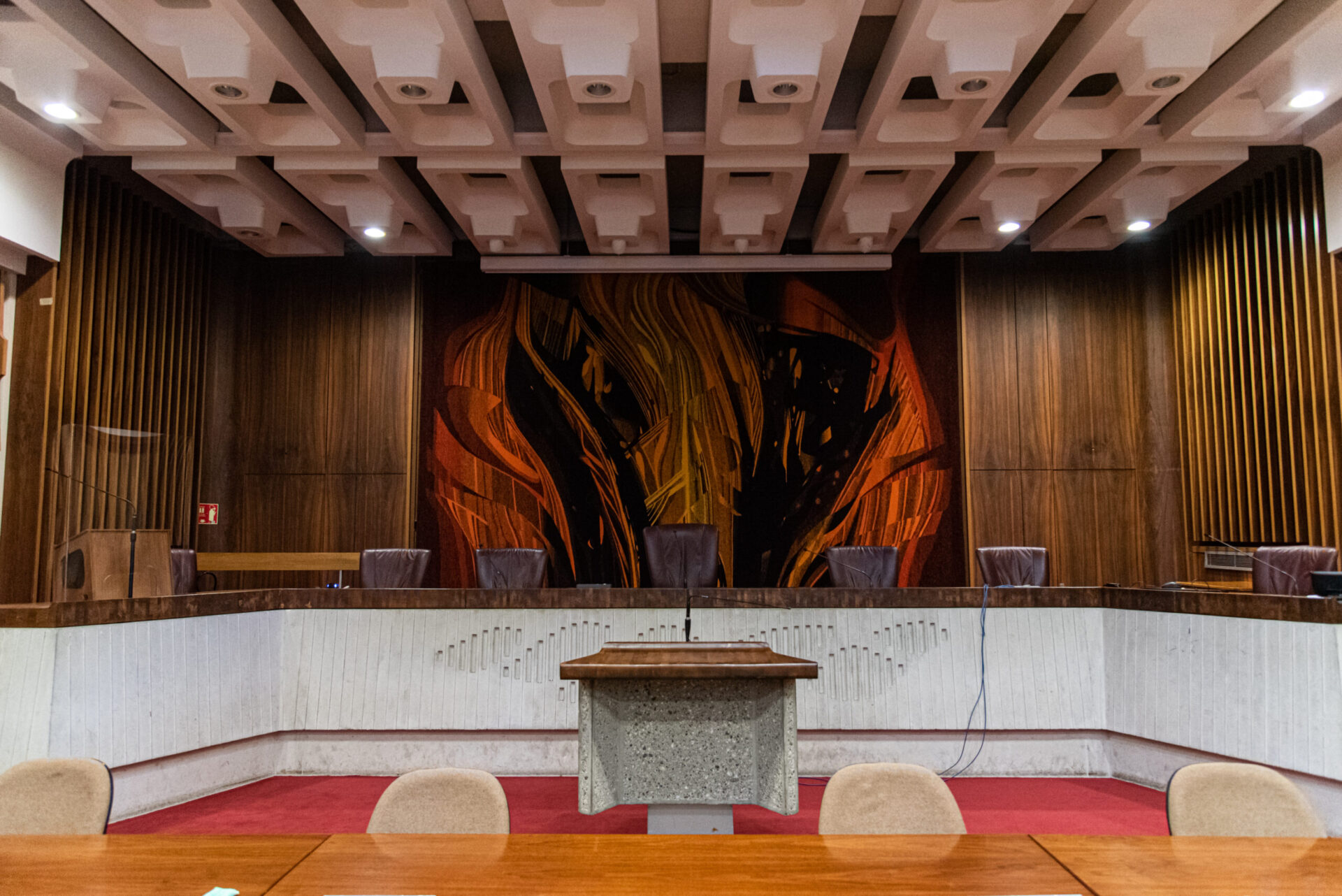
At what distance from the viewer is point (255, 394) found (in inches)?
310

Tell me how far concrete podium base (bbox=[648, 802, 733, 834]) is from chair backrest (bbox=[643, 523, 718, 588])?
254 centimetres

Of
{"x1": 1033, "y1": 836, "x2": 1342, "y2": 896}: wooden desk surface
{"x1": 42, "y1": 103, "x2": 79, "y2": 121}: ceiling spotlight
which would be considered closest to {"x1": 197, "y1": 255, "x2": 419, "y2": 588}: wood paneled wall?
{"x1": 42, "y1": 103, "x2": 79, "y2": 121}: ceiling spotlight

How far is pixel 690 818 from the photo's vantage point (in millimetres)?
2838

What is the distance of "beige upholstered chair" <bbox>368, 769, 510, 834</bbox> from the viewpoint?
1.88m

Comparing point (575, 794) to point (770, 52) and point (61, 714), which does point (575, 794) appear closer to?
point (61, 714)

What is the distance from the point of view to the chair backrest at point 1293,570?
4.54 metres

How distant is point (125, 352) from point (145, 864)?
19.9ft

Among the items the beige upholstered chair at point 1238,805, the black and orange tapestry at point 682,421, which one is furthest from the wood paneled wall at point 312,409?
the beige upholstered chair at point 1238,805

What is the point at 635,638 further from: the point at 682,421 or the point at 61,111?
the point at 61,111

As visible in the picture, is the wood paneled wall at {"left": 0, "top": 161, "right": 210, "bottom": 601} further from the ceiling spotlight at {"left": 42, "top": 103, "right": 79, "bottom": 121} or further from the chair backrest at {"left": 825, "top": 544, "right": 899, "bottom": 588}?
the chair backrest at {"left": 825, "top": 544, "right": 899, "bottom": 588}

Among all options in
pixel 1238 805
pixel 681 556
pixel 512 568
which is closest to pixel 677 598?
pixel 681 556

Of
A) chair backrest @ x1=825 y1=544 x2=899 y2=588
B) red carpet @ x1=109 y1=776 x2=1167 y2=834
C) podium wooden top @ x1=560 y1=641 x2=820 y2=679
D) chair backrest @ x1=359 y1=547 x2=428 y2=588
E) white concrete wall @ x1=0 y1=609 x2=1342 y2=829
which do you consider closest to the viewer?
podium wooden top @ x1=560 y1=641 x2=820 y2=679

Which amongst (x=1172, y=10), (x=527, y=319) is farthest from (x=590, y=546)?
(x=1172, y=10)

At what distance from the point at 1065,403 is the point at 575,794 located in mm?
5668
